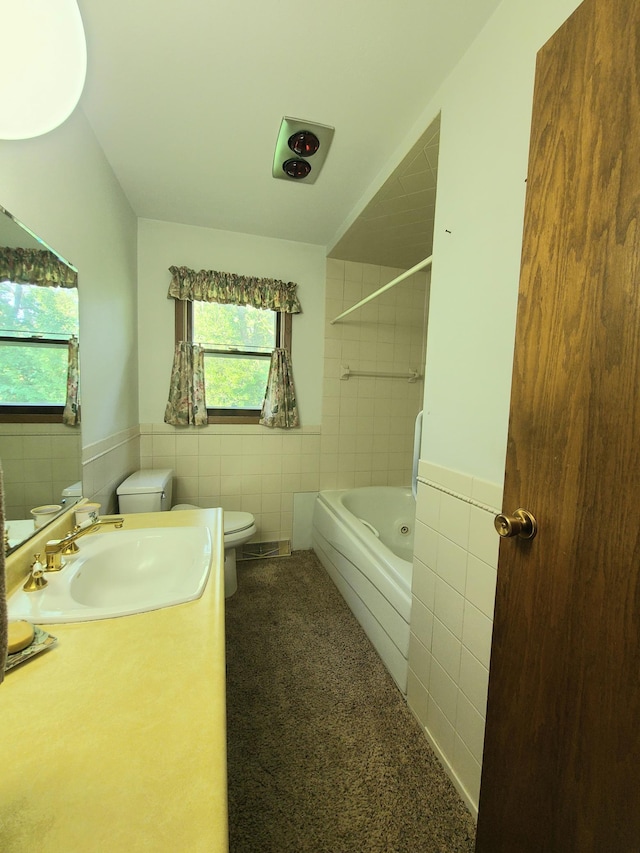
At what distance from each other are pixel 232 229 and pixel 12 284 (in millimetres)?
1814

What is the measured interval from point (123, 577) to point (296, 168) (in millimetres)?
1962

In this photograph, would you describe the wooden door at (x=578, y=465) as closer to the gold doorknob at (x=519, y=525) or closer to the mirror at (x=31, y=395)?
the gold doorknob at (x=519, y=525)

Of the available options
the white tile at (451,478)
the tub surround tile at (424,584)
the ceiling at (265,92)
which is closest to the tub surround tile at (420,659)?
the tub surround tile at (424,584)

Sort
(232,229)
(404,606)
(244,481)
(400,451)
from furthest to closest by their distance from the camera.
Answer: (400,451) < (244,481) < (232,229) < (404,606)

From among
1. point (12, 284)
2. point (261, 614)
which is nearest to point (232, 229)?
point (12, 284)

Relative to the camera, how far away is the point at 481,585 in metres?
1.03

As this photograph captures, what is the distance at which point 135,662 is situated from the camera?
654 millimetres

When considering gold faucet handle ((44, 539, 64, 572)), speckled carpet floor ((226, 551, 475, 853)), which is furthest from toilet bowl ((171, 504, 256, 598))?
gold faucet handle ((44, 539, 64, 572))

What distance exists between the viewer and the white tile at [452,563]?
3.66 ft

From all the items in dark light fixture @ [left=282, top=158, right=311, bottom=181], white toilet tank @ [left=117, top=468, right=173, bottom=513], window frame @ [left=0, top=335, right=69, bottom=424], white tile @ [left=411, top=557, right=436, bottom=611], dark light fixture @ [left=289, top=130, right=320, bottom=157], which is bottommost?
white tile @ [left=411, top=557, right=436, bottom=611]

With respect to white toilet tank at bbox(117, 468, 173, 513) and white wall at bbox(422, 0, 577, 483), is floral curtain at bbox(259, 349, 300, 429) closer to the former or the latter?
white toilet tank at bbox(117, 468, 173, 513)

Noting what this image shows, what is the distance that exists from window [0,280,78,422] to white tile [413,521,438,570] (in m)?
1.39

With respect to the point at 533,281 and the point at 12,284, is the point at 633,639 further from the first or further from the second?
the point at 12,284

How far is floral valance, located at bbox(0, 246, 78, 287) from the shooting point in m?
0.92
